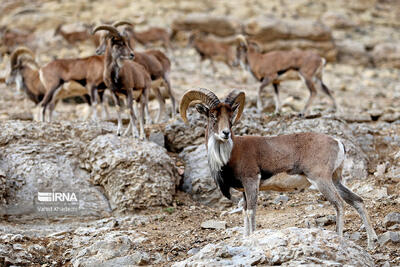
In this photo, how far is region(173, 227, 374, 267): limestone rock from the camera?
636 centimetres

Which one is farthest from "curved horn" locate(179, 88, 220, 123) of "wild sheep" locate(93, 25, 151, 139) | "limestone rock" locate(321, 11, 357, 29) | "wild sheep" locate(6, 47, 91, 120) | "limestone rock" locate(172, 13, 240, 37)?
"limestone rock" locate(321, 11, 357, 29)

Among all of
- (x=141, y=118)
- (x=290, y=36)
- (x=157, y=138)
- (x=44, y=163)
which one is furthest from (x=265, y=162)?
(x=290, y=36)

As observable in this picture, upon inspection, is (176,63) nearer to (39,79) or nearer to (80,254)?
(39,79)

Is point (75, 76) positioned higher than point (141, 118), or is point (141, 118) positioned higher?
point (75, 76)

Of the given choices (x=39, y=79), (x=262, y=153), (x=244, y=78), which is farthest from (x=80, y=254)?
(x=244, y=78)

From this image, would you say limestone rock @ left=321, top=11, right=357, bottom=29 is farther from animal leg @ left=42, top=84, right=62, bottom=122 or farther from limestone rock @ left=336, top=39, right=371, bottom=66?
animal leg @ left=42, top=84, right=62, bottom=122

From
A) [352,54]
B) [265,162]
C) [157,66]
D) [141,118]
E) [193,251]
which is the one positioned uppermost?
[157,66]

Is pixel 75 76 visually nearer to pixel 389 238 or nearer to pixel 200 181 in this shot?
pixel 200 181

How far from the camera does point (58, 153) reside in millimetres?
11500

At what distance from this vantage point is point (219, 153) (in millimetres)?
8266

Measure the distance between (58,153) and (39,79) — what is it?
529cm

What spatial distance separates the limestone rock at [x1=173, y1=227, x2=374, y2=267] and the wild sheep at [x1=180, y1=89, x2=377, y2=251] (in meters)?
→ 1.28

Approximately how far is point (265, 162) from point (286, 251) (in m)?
2.25

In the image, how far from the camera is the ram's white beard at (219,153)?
8.25 meters
